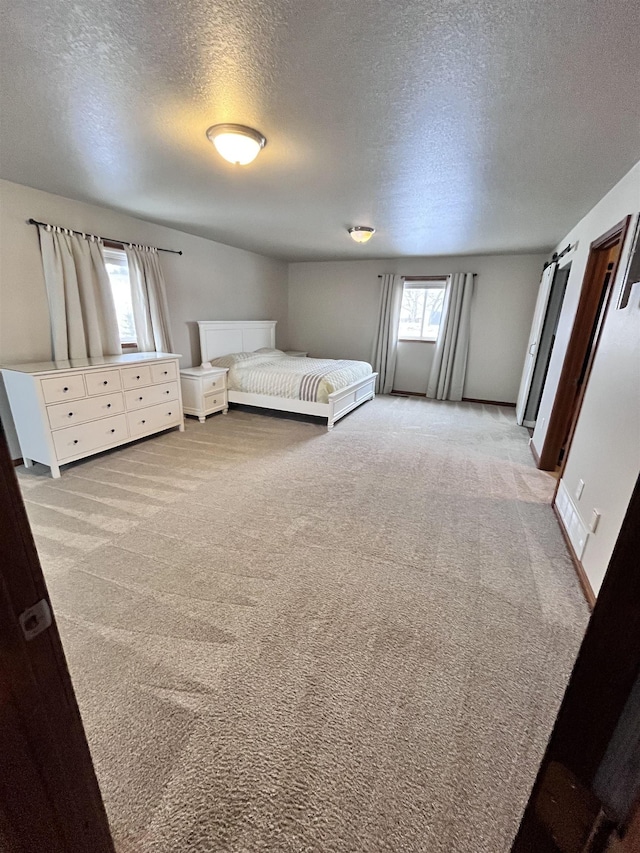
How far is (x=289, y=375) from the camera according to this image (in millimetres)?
4500

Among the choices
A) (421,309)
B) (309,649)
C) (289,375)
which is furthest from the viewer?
(421,309)

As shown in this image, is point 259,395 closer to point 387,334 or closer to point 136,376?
point 136,376

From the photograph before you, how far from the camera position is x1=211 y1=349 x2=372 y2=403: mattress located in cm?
431

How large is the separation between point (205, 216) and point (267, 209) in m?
0.77

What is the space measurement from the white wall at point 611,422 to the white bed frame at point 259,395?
257 centimetres

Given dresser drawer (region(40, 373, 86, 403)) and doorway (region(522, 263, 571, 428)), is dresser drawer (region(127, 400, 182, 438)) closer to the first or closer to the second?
dresser drawer (region(40, 373, 86, 403))

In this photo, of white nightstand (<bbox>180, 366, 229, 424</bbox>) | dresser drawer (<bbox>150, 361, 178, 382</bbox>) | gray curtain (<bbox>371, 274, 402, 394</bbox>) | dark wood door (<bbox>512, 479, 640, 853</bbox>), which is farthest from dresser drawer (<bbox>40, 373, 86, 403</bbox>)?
gray curtain (<bbox>371, 274, 402, 394</bbox>)

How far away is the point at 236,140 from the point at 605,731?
2.48m

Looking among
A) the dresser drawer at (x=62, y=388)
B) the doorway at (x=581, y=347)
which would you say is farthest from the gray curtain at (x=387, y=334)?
the dresser drawer at (x=62, y=388)

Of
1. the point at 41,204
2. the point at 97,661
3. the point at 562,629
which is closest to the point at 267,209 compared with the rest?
the point at 41,204

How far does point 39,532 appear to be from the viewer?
2.19 metres

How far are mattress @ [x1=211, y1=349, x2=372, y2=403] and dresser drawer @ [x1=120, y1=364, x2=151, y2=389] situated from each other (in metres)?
1.34

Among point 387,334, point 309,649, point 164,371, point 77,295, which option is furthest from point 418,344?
point 309,649

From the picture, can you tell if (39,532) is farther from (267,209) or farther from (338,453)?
(267,209)
